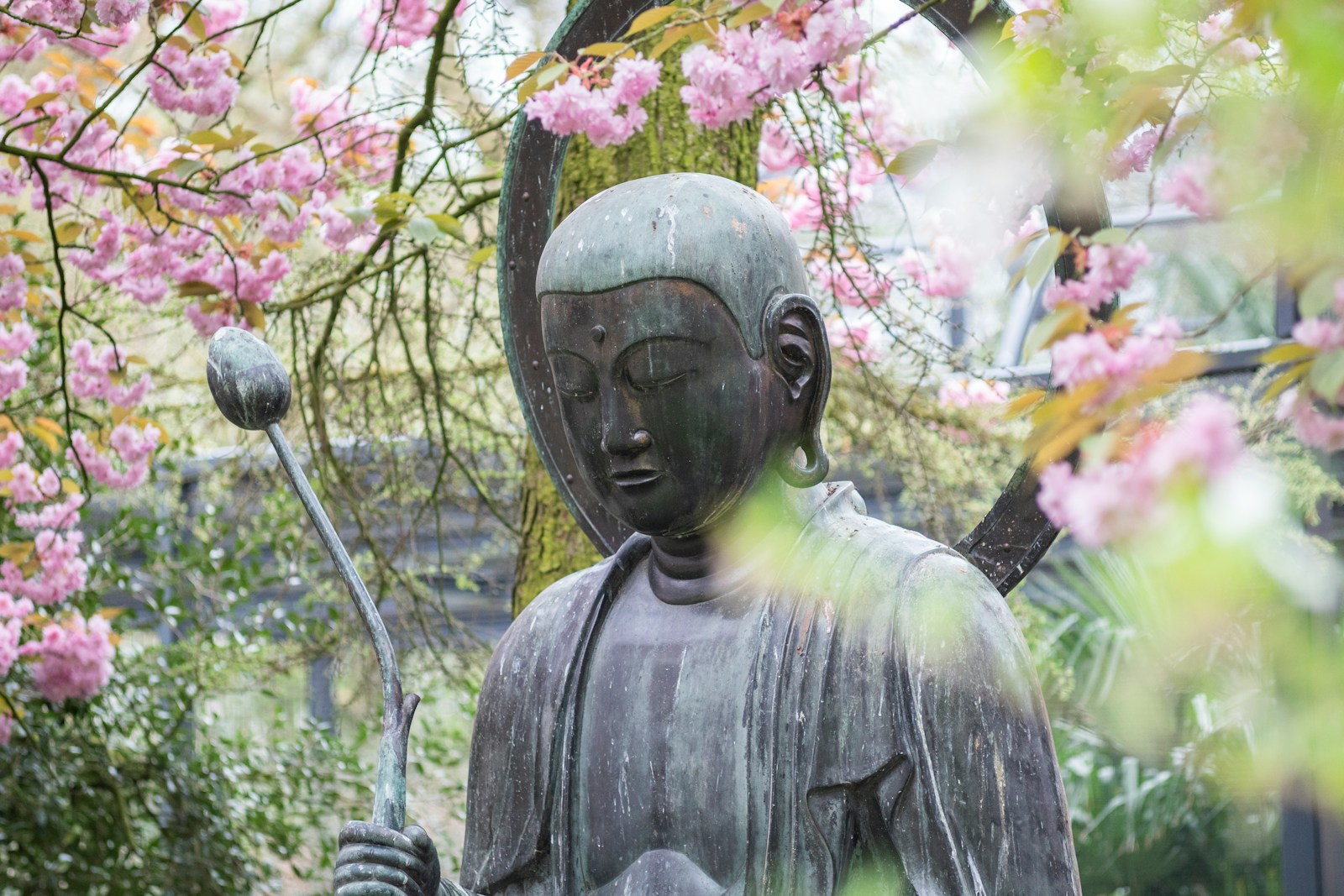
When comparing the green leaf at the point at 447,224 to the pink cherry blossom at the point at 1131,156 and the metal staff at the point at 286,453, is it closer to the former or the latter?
the metal staff at the point at 286,453

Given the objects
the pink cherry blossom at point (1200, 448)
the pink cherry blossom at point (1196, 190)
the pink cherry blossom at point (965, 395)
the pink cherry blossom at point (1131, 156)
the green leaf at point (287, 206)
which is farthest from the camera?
the pink cherry blossom at point (965, 395)

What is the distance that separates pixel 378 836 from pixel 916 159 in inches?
40.9

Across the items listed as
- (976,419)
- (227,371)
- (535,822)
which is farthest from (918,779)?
(976,419)

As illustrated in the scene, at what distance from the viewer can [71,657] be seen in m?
5.06

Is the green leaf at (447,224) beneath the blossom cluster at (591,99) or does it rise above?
above

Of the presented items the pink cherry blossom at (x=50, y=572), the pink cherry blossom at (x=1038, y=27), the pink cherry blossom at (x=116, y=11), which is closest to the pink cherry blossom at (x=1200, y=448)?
the pink cherry blossom at (x=1038, y=27)

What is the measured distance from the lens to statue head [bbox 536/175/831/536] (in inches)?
81.4

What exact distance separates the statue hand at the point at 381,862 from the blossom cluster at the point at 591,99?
1.24 m

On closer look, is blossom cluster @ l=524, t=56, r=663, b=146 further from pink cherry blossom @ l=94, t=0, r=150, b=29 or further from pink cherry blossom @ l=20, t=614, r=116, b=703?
pink cherry blossom @ l=20, t=614, r=116, b=703

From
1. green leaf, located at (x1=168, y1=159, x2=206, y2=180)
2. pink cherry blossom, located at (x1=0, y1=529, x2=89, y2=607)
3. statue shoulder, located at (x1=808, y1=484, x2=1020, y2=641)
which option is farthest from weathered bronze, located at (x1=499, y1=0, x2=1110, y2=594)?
pink cherry blossom, located at (x1=0, y1=529, x2=89, y2=607)

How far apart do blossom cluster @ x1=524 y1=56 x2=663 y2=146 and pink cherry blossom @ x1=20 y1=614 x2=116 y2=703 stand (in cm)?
289

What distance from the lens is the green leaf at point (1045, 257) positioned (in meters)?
1.55

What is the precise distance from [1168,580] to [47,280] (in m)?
5.06

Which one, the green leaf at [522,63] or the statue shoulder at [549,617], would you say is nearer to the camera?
the statue shoulder at [549,617]
